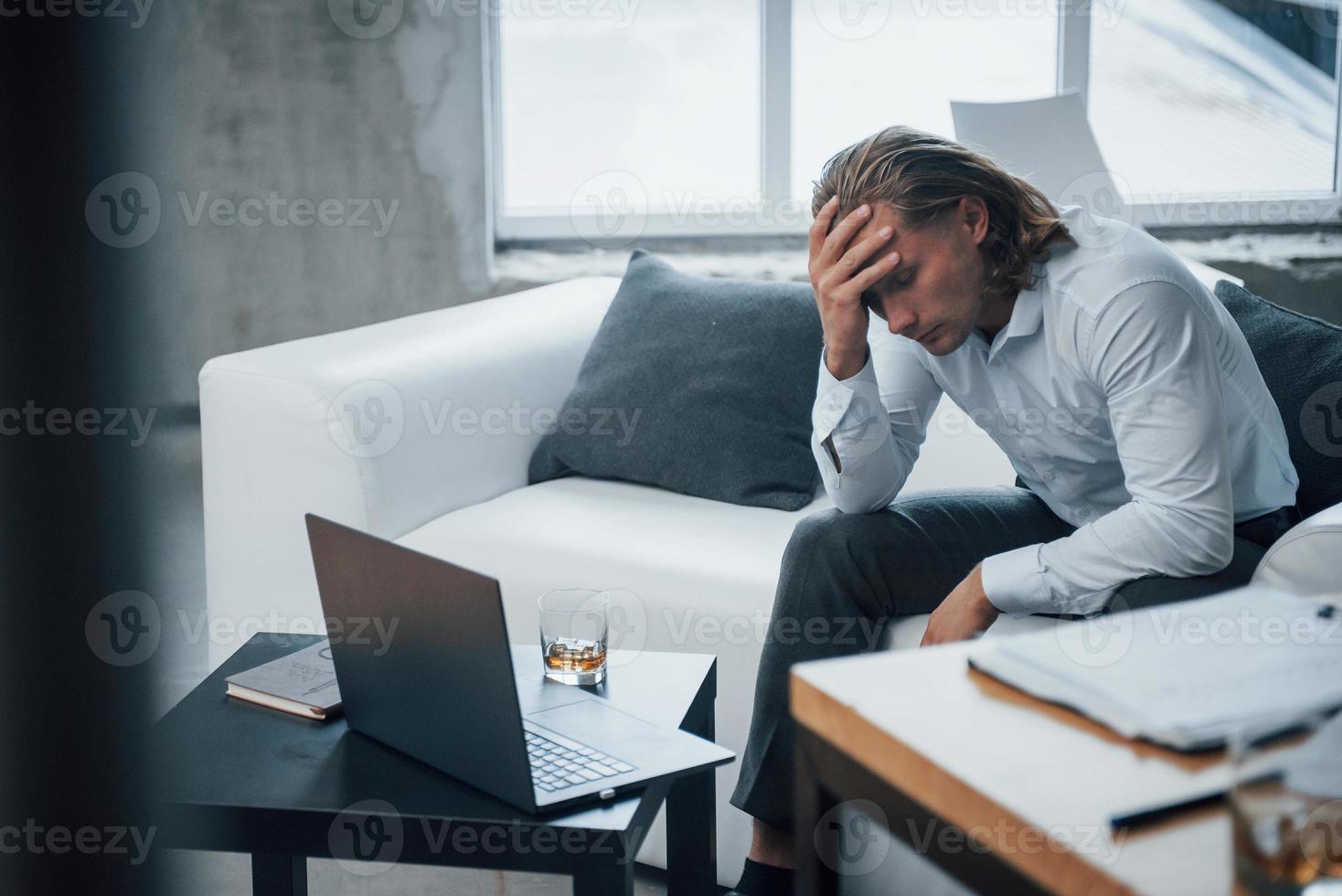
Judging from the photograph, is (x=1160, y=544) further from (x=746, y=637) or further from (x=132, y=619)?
(x=132, y=619)

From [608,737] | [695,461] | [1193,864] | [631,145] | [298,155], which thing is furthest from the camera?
[631,145]

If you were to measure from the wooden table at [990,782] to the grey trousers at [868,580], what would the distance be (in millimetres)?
689

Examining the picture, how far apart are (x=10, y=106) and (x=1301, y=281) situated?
3270mm

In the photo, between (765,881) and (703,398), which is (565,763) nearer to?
(765,881)

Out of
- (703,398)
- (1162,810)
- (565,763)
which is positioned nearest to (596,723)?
(565,763)

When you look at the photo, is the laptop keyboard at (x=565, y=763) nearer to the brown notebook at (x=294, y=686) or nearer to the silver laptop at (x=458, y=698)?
the silver laptop at (x=458, y=698)

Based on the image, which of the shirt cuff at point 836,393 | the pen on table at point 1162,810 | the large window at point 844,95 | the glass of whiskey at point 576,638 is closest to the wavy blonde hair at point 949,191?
the shirt cuff at point 836,393

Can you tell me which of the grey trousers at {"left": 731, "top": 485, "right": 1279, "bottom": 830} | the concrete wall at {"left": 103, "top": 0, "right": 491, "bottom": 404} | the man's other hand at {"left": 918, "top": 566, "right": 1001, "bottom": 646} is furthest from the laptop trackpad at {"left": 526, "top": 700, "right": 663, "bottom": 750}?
the concrete wall at {"left": 103, "top": 0, "right": 491, "bottom": 404}

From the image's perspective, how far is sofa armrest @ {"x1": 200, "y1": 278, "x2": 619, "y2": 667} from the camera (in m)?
1.86

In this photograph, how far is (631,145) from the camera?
130 inches

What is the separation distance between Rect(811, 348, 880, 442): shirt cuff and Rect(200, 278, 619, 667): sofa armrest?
0.66 meters

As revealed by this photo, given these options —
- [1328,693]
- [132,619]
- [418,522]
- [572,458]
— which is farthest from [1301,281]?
[132,619]

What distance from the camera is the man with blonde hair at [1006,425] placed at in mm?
1368

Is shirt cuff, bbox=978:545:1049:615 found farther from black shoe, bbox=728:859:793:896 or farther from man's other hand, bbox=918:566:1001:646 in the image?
black shoe, bbox=728:859:793:896
